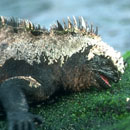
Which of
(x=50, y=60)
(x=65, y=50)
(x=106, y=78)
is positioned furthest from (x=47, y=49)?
(x=106, y=78)

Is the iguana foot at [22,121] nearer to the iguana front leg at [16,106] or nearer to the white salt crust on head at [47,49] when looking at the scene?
the iguana front leg at [16,106]

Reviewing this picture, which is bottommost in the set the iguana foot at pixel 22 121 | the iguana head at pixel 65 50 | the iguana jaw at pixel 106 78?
the iguana foot at pixel 22 121

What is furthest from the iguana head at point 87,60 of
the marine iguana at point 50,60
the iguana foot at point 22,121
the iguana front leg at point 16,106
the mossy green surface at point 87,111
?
the iguana foot at point 22,121

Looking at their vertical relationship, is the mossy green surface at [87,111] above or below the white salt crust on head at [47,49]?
below

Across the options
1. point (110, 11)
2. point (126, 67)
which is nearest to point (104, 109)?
point (126, 67)

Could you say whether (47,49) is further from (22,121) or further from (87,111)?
(22,121)

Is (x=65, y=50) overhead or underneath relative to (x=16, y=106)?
overhead
